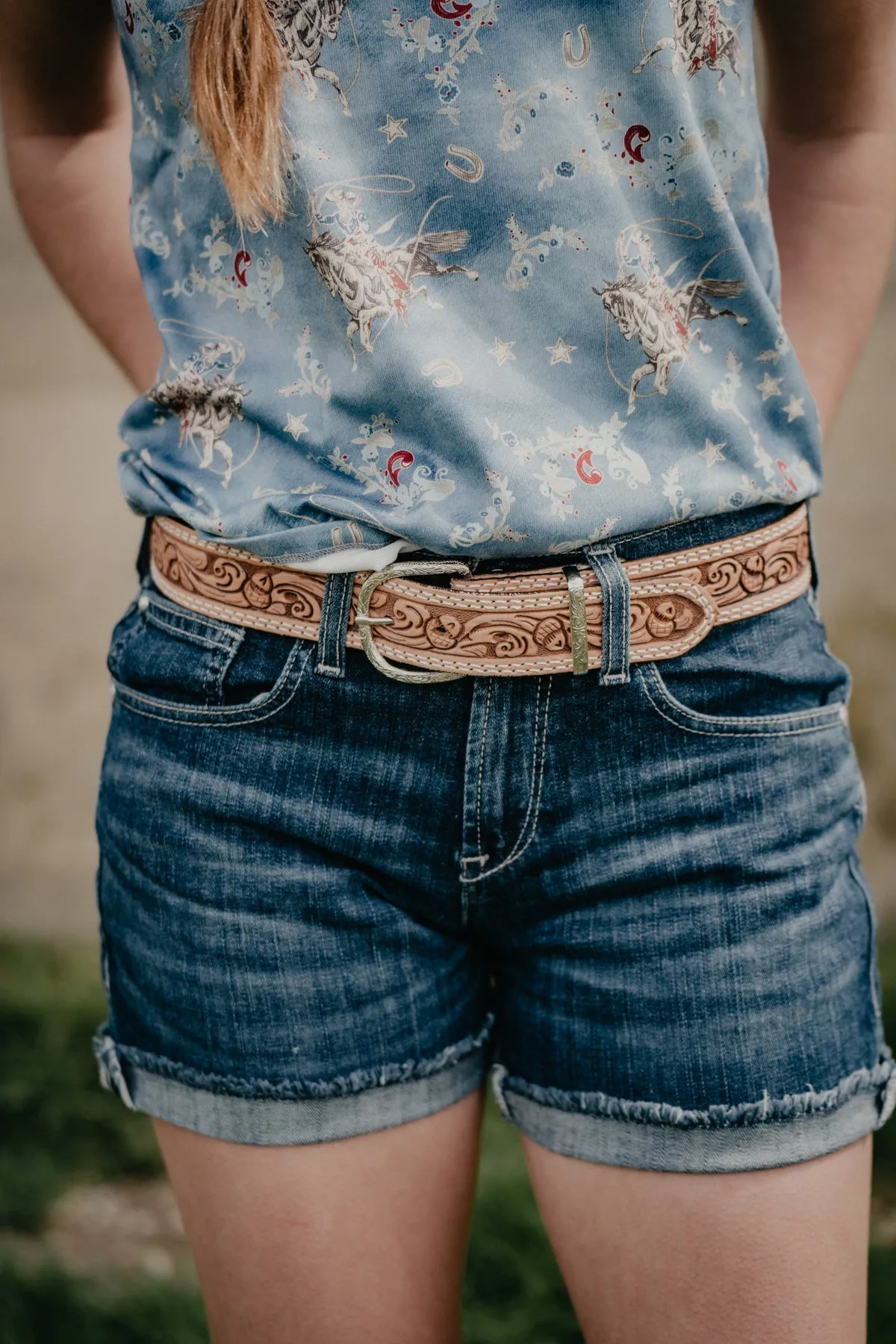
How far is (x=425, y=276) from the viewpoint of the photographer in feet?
2.87

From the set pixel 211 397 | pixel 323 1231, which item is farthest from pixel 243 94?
pixel 323 1231

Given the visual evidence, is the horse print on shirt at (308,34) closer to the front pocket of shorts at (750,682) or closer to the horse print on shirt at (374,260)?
the horse print on shirt at (374,260)

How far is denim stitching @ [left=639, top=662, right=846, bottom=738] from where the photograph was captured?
89 cm

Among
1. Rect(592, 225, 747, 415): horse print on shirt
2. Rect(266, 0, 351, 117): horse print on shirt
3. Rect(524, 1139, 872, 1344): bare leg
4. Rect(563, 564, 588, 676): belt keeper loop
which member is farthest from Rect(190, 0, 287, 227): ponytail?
Rect(524, 1139, 872, 1344): bare leg

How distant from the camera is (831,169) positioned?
1123 mm

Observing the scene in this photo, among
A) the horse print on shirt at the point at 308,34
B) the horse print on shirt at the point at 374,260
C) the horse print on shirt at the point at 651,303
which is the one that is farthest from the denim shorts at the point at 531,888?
the horse print on shirt at the point at 308,34

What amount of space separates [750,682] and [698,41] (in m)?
0.48

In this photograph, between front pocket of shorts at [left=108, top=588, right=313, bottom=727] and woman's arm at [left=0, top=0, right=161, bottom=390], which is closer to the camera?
front pocket of shorts at [left=108, top=588, right=313, bottom=727]

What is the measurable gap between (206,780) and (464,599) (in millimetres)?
253

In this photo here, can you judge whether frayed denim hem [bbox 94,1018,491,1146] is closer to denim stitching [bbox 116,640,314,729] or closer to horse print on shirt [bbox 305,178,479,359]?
denim stitching [bbox 116,640,314,729]

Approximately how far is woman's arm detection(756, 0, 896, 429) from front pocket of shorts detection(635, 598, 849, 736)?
1.13 ft

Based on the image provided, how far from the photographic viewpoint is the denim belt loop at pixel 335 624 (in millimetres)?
896

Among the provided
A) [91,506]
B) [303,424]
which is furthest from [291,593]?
[91,506]

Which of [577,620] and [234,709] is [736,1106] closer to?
[577,620]
